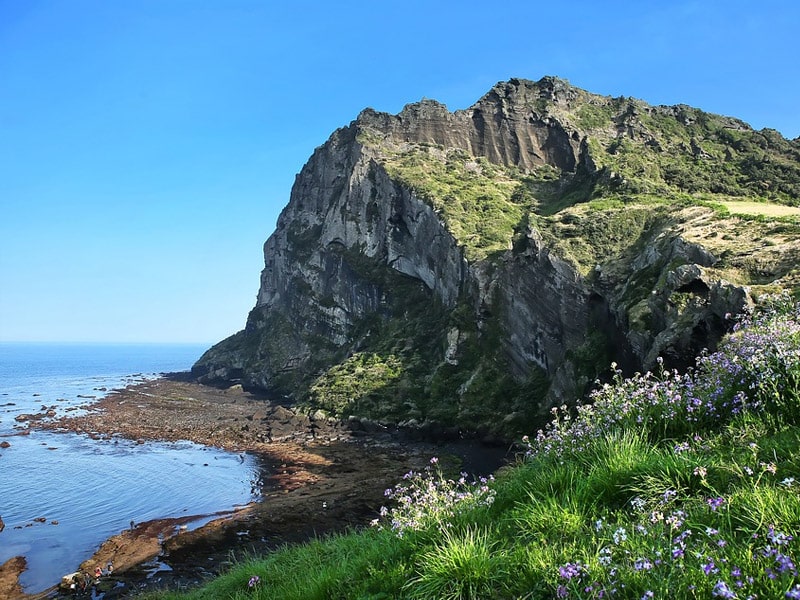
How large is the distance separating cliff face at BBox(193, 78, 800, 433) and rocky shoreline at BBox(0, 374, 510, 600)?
7390 millimetres

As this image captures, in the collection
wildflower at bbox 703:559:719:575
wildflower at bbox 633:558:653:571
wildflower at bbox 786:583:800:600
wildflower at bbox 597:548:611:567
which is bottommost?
wildflower at bbox 597:548:611:567

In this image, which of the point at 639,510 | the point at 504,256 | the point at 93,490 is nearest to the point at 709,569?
the point at 639,510

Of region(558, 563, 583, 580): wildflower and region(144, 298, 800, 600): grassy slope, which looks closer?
region(144, 298, 800, 600): grassy slope

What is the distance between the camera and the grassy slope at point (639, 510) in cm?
375

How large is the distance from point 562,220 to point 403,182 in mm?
40089

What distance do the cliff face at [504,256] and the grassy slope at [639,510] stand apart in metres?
2.35

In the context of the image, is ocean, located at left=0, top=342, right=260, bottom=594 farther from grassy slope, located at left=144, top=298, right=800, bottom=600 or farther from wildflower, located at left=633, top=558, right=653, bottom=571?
wildflower, located at left=633, top=558, right=653, bottom=571

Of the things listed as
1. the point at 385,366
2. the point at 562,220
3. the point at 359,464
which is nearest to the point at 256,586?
the point at 359,464

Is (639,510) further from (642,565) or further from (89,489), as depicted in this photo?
(89,489)

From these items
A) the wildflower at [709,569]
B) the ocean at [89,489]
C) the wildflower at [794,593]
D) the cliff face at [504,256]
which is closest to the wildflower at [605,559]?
the wildflower at [709,569]

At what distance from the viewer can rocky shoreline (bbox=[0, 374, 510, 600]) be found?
25922 mm

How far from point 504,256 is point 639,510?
59640 millimetres

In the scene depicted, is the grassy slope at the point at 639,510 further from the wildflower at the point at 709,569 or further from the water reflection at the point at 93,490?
the water reflection at the point at 93,490

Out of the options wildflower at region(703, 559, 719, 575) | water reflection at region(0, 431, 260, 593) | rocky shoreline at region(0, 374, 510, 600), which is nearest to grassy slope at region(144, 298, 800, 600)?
wildflower at region(703, 559, 719, 575)
